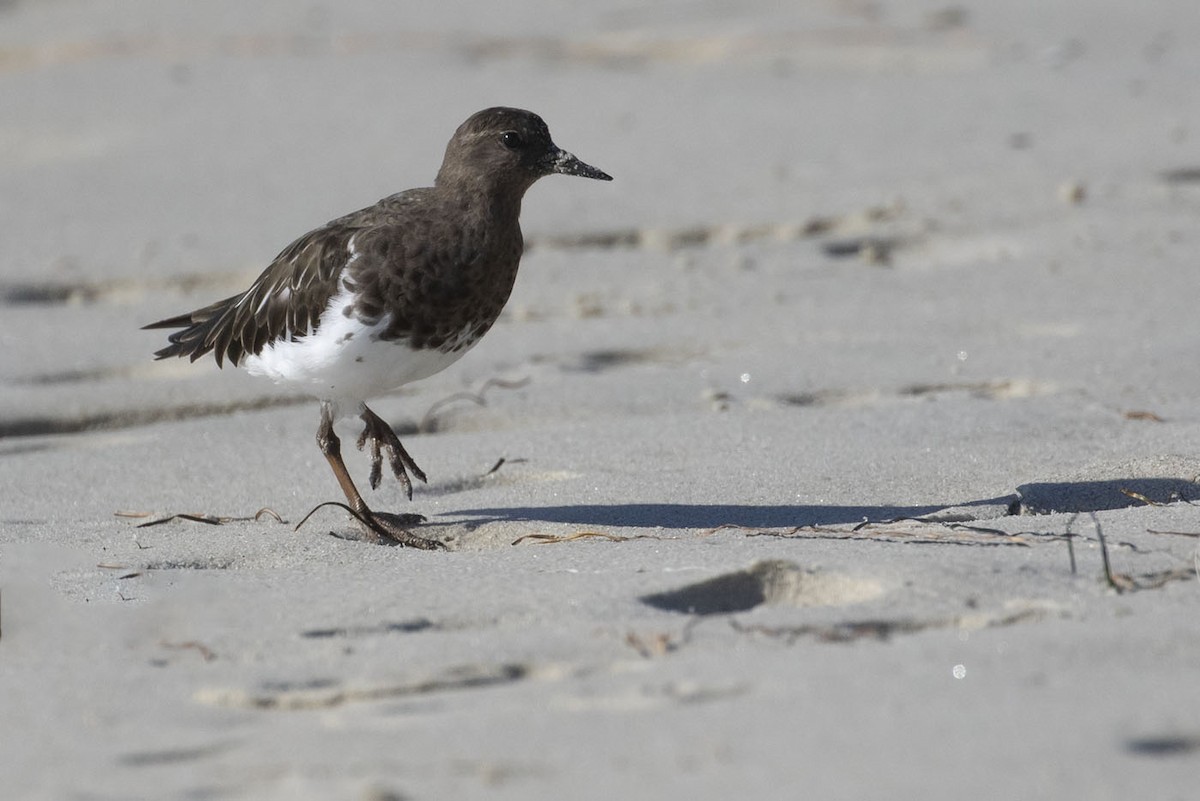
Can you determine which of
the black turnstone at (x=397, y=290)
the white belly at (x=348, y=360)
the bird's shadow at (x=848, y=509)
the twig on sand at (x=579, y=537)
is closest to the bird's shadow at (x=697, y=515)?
the bird's shadow at (x=848, y=509)

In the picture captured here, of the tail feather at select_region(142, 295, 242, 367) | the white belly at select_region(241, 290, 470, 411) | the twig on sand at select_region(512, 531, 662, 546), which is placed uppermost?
the tail feather at select_region(142, 295, 242, 367)

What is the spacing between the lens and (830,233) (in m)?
7.86

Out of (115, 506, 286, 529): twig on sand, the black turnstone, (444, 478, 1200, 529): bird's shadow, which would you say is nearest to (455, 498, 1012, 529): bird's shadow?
(444, 478, 1200, 529): bird's shadow

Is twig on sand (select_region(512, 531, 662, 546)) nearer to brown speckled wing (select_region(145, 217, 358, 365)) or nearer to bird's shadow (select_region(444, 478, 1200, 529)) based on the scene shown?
bird's shadow (select_region(444, 478, 1200, 529))

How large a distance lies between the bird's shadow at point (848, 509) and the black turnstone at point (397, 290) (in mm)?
426

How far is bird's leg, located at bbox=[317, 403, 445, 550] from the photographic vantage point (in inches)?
184

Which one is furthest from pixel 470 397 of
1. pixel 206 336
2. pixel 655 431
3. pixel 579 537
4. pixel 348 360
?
pixel 579 537

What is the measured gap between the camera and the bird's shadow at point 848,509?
4.62 m

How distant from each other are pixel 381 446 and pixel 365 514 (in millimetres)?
482

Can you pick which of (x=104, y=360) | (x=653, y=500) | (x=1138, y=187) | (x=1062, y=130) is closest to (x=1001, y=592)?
(x=653, y=500)

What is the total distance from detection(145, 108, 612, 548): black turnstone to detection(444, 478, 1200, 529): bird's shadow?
426 mm

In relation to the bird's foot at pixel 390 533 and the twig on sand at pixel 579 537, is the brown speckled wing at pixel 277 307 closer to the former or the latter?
the bird's foot at pixel 390 533

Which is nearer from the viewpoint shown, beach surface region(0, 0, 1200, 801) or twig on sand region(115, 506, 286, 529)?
beach surface region(0, 0, 1200, 801)

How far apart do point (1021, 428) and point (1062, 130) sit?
4.20m
